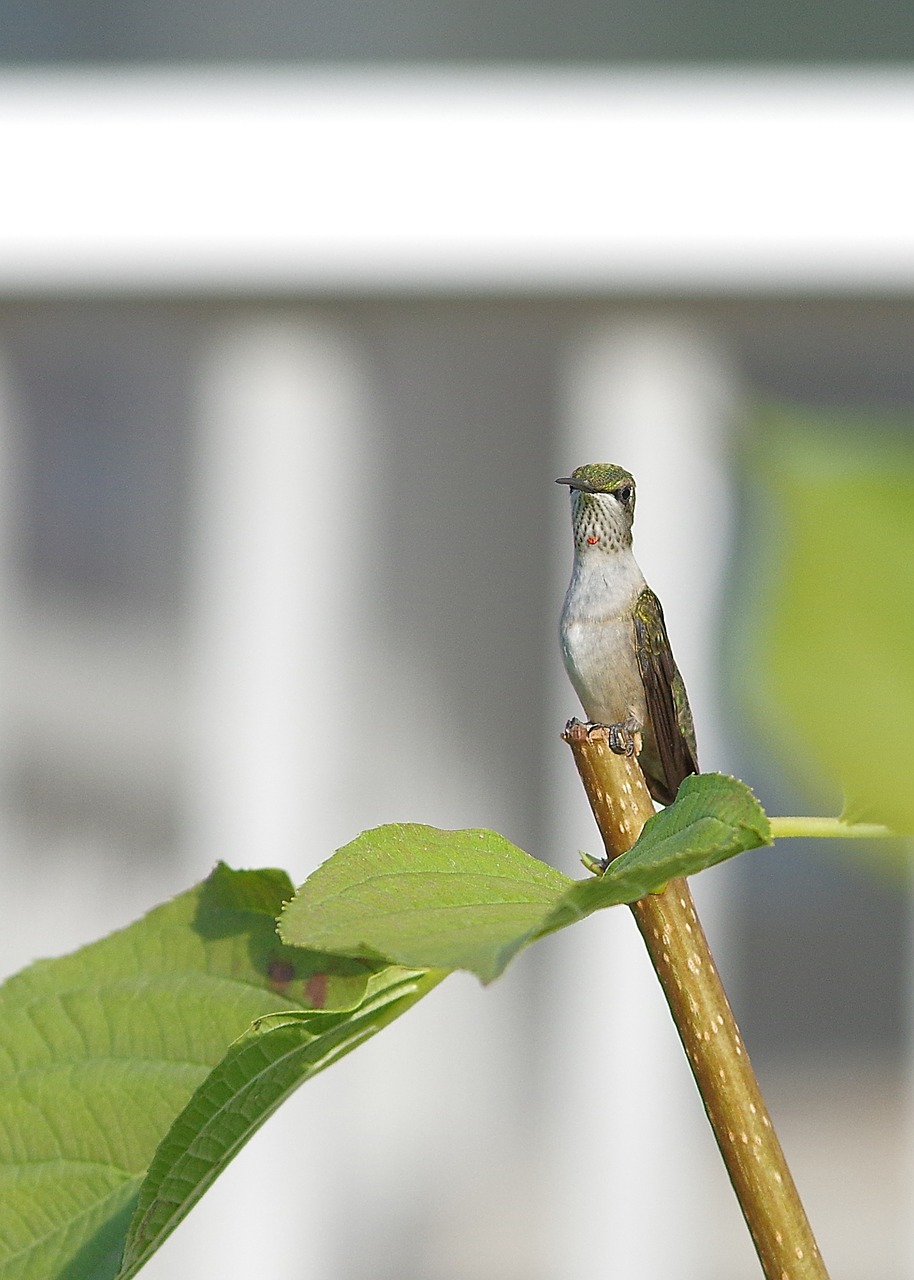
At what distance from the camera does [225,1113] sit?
32 cm

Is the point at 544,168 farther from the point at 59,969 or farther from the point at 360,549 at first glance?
the point at 59,969

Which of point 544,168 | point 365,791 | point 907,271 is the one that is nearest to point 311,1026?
point 544,168

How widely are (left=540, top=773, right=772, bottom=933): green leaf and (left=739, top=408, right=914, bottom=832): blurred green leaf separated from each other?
0.30 feet

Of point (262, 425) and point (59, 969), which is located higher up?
point (262, 425)

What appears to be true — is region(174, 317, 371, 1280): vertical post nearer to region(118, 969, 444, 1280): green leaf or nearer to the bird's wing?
the bird's wing

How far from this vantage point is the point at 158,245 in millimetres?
3062

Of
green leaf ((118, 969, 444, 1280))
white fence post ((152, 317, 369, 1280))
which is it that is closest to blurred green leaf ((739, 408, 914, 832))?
green leaf ((118, 969, 444, 1280))

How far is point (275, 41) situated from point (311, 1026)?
3146mm

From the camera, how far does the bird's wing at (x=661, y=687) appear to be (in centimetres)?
45

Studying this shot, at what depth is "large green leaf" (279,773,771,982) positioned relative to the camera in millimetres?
254

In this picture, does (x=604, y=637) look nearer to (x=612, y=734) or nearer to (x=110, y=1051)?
(x=612, y=734)

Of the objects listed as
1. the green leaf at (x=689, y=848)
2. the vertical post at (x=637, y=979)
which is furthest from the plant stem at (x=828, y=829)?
the vertical post at (x=637, y=979)

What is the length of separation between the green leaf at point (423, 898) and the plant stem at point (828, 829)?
49 mm

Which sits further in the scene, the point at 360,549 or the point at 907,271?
the point at 360,549
